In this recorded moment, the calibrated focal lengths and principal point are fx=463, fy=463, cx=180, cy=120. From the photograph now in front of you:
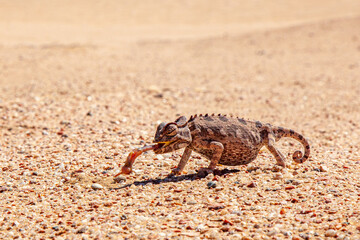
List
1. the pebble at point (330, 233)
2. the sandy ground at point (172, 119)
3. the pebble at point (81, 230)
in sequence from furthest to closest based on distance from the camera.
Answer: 1. the sandy ground at point (172, 119)
2. the pebble at point (81, 230)
3. the pebble at point (330, 233)

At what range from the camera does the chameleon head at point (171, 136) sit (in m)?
4.95

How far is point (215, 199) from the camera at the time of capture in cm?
477

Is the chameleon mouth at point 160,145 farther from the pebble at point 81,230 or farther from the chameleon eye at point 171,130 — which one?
the pebble at point 81,230

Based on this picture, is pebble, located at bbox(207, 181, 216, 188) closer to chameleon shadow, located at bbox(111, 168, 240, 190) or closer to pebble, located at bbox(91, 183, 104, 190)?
chameleon shadow, located at bbox(111, 168, 240, 190)

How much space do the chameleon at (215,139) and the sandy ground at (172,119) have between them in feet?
0.75

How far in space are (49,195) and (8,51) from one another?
42.6 ft

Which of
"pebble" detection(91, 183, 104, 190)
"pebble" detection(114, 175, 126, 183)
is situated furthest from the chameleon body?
"pebble" detection(91, 183, 104, 190)

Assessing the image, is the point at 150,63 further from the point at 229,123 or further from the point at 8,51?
the point at 229,123

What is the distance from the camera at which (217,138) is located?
17.2 ft

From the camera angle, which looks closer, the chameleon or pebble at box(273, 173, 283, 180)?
the chameleon

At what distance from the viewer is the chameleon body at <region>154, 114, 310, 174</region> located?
5.00 m

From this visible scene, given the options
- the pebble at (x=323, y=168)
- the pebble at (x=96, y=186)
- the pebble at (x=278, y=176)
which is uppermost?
the pebble at (x=323, y=168)

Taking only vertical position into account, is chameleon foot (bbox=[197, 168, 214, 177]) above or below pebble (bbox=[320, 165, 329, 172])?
below

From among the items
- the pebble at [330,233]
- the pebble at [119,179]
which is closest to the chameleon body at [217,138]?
the pebble at [119,179]
